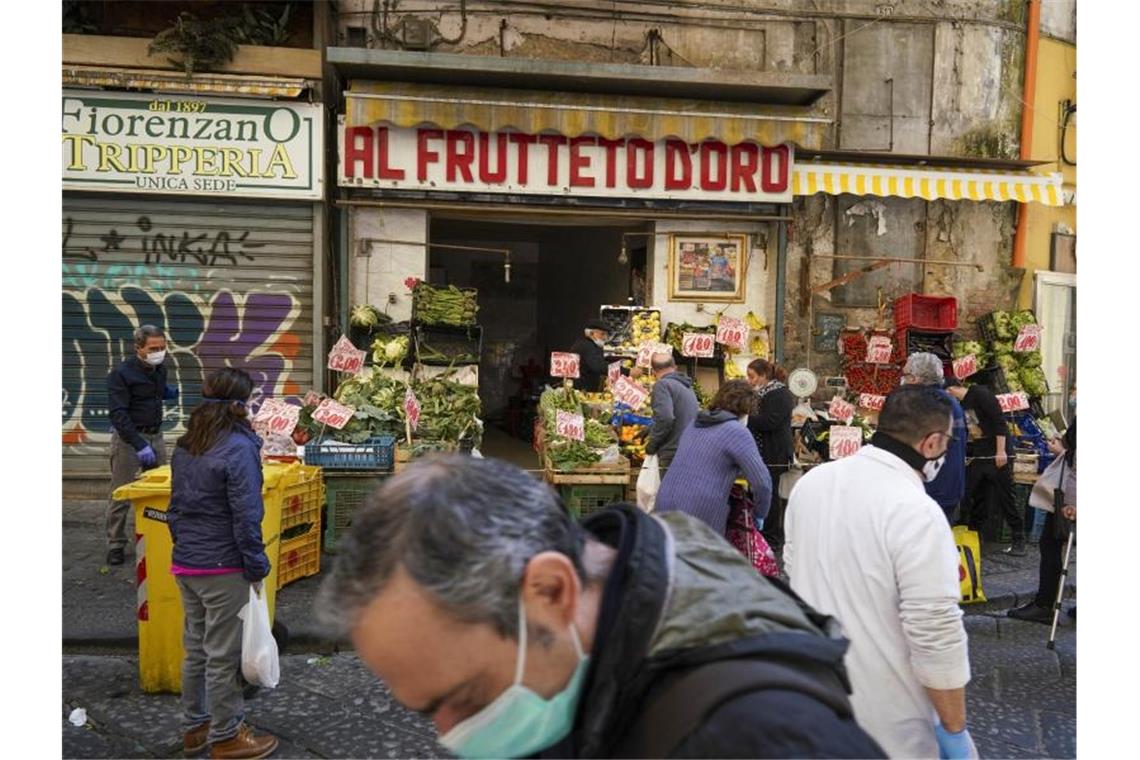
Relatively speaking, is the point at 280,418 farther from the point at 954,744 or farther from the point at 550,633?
the point at 550,633

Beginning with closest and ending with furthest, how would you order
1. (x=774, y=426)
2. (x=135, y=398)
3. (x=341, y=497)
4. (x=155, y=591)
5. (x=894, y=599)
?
1. (x=894, y=599)
2. (x=155, y=591)
3. (x=135, y=398)
4. (x=341, y=497)
5. (x=774, y=426)

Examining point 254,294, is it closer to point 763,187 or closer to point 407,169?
point 407,169

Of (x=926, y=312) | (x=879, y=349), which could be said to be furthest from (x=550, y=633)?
(x=926, y=312)

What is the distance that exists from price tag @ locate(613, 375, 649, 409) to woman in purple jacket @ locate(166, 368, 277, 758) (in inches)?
189

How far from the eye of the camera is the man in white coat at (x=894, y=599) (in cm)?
267

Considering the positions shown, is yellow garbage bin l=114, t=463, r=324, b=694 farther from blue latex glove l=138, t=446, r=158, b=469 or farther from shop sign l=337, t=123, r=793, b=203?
shop sign l=337, t=123, r=793, b=203

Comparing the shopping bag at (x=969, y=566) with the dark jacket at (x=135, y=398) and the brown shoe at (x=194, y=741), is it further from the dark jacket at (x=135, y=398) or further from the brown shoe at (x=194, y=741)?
the dark jacket at (x=135, y=398)

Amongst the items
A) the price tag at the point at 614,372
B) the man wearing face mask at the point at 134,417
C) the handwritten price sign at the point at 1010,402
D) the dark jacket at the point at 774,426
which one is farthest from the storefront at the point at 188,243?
the handwritten price sign at the point at 1010,402

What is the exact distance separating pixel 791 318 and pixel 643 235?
2198 mm

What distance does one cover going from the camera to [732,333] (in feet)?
32.7

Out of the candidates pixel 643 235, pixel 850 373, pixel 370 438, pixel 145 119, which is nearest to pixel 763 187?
pixel 643 235

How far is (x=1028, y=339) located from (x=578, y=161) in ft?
19.4

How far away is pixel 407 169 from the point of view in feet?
32.3

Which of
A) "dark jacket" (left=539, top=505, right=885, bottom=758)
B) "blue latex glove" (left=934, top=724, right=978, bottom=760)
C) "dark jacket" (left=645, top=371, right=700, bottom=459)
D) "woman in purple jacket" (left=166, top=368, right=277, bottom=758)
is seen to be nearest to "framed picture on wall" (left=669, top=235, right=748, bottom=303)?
"dark jacket" (left=645, top=371, right=700, bottom=459)
